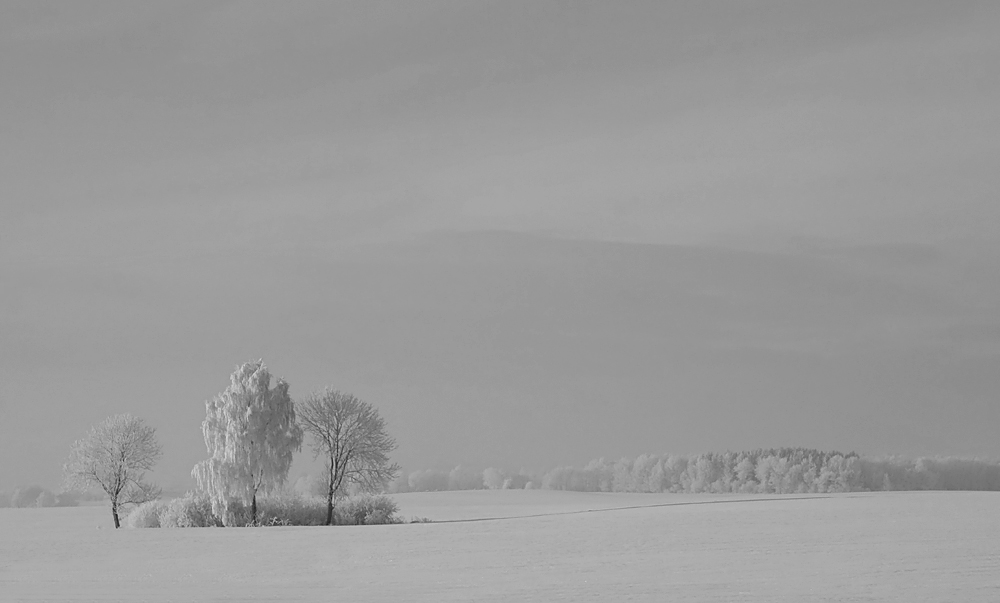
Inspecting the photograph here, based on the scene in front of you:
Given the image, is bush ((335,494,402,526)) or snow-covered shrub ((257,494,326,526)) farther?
bush ((335,494,402,526))

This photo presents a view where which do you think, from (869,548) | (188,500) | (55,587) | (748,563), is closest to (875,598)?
(748,563)

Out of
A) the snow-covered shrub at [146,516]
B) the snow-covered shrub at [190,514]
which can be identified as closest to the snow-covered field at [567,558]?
the snow-covered shrub at [146,516]

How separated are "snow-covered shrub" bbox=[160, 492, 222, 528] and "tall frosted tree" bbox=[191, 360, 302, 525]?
4.39ft

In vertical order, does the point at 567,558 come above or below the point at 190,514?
below

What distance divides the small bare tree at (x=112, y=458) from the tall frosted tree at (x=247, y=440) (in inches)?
245

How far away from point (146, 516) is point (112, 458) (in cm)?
436

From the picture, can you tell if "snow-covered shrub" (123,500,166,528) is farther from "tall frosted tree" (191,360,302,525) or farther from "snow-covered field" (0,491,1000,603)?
"tall frosted tree" (191,360,302,525)

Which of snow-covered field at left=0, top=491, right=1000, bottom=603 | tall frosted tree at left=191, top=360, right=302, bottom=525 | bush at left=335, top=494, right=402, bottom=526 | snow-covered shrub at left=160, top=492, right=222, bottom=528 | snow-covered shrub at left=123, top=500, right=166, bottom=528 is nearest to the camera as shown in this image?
snow-covered field at left=0, top=491, right=1000, bottom=603

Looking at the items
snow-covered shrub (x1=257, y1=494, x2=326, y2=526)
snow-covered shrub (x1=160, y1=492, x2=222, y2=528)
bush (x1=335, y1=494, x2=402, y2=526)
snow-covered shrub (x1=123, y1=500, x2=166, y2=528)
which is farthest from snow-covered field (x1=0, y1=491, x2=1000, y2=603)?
bush (x1=335, y1=494, x2=402, y2=526)

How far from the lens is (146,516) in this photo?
2461 inches

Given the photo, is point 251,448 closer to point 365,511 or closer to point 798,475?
point 365,511

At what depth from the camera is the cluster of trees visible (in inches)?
2338

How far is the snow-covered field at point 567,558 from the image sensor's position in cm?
3014

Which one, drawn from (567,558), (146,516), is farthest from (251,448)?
(567,558)
